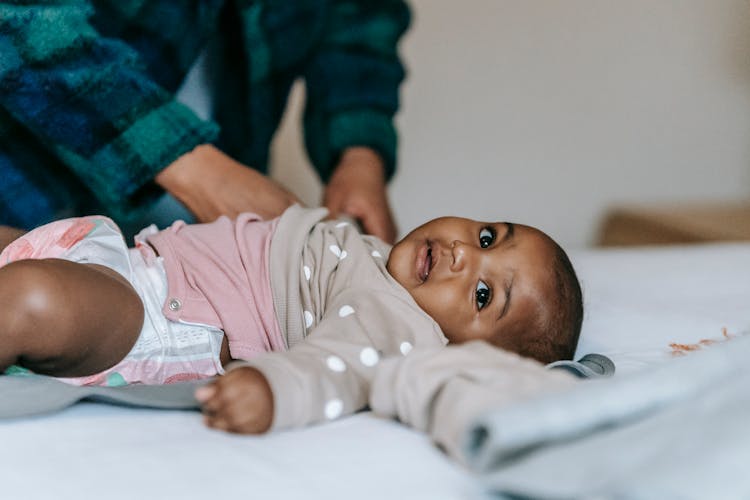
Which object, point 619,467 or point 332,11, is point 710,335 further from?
point 332,11

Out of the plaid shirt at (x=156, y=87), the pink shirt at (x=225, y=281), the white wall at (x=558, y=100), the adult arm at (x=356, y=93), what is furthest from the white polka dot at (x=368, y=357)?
the white wall at (x=558, y=100)

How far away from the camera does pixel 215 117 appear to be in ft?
3.80

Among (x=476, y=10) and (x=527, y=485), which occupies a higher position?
(x=476, y=10)

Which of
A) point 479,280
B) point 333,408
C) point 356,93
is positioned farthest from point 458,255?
point 356,93

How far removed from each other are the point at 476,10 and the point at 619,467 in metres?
1.73

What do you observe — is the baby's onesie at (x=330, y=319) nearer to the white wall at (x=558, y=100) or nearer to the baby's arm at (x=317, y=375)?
the baby's arm at (x=317, y=375)

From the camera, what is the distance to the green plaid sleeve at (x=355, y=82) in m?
Answer: 1.19

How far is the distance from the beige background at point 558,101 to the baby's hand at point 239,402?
4.70 ft

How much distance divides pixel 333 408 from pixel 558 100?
1.65m

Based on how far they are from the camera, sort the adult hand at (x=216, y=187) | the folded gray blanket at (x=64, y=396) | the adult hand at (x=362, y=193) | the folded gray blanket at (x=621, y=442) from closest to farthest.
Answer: the folded gray blanket at (x=621, y=442) → the folded gray blanket at (x=64, y=396) → the adult hand at (x=216, y=187) → the adult hand at (x=362, y=193)

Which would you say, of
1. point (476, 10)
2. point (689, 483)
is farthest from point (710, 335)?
point (476, 10)

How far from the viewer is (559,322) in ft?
2.36

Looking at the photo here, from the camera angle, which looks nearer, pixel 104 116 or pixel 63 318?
pixel 63 318

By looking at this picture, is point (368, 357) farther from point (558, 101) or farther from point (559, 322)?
point (558, 101)
